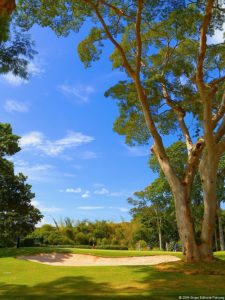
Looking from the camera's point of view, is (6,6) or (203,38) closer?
(6,6)

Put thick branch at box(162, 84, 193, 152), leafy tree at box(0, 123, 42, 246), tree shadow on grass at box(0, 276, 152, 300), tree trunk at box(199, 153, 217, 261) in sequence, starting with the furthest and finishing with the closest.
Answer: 1. leafy tree at box(0, 123, 42, 246)
2. thick branch at box(162, 84, 193, 152)
3. tree trunk at box(199, 153, 217, 261)
4. tree shadow on grass at box(0, 276, 152, 300)

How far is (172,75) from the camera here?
1645cm

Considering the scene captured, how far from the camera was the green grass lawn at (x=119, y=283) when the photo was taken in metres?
9.34

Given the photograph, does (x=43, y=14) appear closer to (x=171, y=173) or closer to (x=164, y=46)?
(x=164, y=46)

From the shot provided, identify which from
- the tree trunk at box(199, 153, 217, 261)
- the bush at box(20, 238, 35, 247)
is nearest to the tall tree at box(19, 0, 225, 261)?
the tree trunk at box(199, 153, 217, 261)

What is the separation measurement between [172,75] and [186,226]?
660 centimetres

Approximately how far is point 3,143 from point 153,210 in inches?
974

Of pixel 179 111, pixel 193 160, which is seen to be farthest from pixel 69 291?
pixel 179 111

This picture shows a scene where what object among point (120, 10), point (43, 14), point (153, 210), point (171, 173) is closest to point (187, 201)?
point (171, 173)

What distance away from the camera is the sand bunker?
20.3 metres

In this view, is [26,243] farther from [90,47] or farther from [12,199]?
[90,47]

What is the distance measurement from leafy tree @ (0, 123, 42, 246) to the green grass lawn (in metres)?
11.4

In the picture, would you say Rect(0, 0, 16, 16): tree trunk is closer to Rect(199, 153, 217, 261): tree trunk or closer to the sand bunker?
Rect(199, 153, 217, 261): tree trunk

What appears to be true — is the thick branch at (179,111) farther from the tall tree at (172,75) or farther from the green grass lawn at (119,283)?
the green grass lawn at (119,283)
